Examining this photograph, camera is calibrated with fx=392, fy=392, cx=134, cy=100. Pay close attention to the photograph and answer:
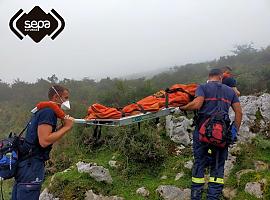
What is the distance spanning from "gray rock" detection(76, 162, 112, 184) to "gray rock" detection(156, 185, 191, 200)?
46.8 inches

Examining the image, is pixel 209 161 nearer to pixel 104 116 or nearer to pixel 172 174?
pixel 104 116

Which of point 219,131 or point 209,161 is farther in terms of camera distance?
point 209,161

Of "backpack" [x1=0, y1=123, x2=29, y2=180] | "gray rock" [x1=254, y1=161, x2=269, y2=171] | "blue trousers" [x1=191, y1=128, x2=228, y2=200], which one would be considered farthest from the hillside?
"backpack" [x1=0, y1=123, x2=29, y2=180]

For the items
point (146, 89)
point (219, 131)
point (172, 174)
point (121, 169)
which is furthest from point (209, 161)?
point (146, 89)

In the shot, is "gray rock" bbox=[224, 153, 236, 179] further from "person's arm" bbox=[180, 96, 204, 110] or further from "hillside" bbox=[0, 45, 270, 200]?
"person's arm" bbox=[180, 96, 204, 110]

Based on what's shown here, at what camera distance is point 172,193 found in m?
7.25

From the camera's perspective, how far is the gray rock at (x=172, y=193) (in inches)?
283

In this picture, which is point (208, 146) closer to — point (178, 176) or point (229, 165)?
point (229, 165)

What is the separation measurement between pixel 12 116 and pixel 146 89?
9.16m

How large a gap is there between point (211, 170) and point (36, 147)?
245 centimetres

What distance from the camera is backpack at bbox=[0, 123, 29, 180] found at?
4.80m

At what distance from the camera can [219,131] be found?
528 cm

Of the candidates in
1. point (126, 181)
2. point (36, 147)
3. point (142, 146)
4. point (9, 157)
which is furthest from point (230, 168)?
point (9, 157)

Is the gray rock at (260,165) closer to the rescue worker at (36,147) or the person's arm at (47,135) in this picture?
the rescue worker at (36,147)
